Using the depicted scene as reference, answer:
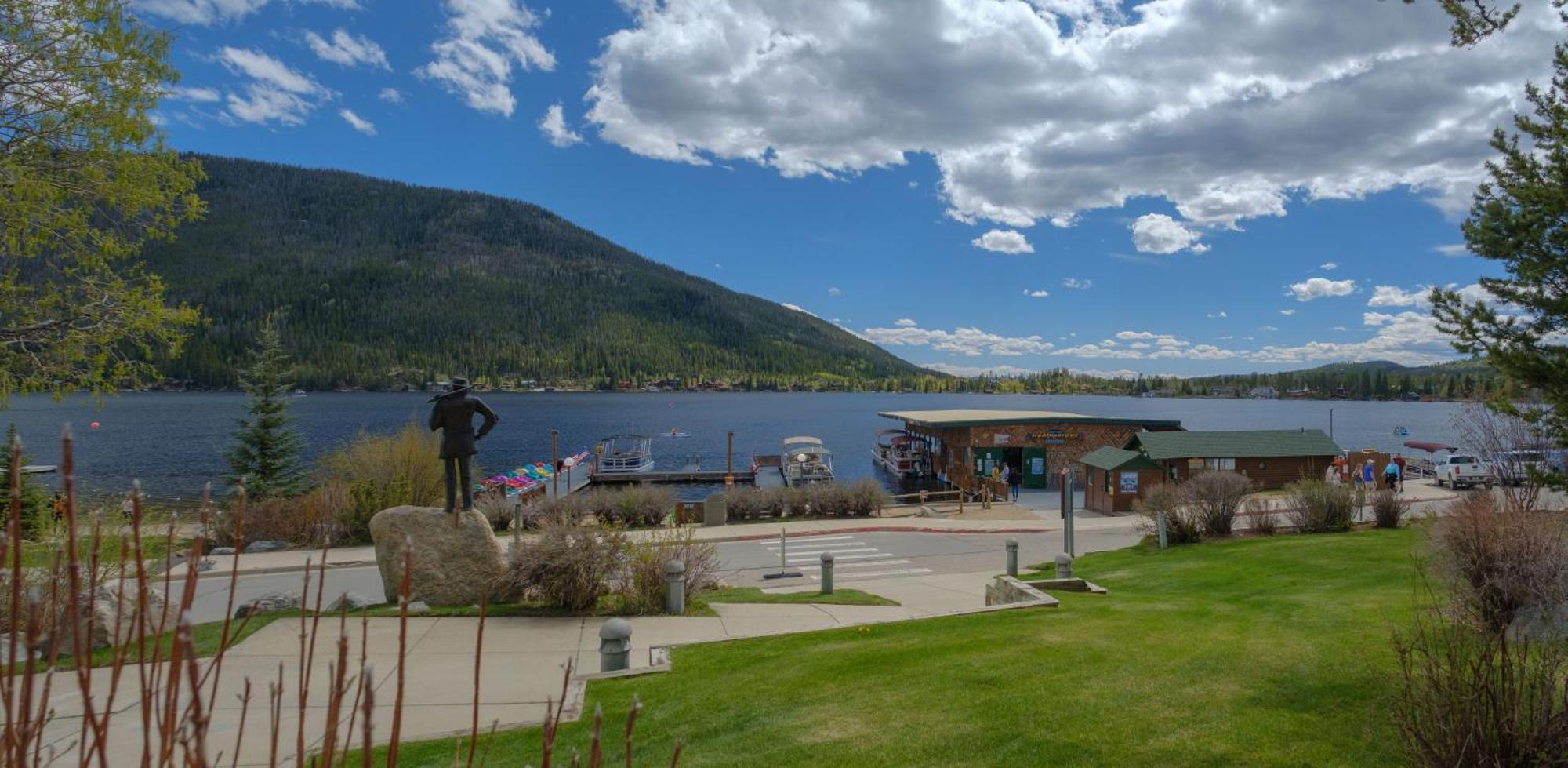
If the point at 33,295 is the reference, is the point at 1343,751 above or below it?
below

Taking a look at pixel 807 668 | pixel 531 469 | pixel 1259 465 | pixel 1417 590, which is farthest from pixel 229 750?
pixel 531 469

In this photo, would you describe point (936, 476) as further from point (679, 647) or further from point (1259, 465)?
point (679, 647)

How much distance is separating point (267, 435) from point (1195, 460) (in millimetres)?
34778

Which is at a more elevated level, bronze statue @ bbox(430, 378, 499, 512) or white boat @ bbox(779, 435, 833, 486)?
bronze statue @ bbox(430, 378, 499, 512)

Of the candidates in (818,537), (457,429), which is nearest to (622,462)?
(818,537)

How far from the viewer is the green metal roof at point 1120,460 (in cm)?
2912

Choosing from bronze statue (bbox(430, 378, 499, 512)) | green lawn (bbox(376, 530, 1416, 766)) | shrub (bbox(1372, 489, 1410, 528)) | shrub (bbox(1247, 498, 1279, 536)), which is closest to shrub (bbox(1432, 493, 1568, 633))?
green lawn (bbox(376, 530, 1416, 766))

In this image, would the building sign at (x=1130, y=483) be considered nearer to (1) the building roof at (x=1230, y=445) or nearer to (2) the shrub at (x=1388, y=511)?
(1) the building roof at (x=1230, y=445)

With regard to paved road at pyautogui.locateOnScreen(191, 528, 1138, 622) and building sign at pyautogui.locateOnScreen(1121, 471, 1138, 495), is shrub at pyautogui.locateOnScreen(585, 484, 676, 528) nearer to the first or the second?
paved road at pyautogui.locateOnScreen(191, 528, 1138, 622)

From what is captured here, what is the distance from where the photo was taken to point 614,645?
27.8 ft

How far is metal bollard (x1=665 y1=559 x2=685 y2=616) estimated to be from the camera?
38.2ft

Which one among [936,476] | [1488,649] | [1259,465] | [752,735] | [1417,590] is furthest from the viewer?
[936,476]

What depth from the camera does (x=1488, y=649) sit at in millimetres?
4094

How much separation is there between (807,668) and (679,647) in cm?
210
